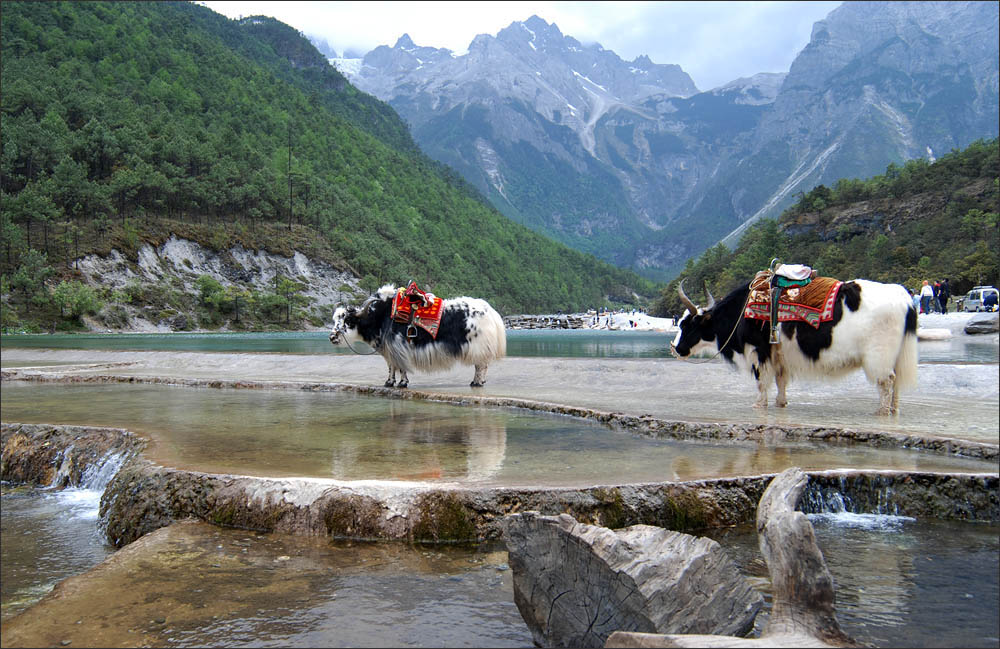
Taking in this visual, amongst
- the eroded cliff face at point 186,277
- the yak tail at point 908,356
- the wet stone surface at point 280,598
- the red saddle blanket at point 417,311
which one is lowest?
the wet stone surface at point 280,598

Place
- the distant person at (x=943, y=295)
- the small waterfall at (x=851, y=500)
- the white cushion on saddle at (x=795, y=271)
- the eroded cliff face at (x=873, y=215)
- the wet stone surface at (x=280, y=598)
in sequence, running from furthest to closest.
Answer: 1. the eroded cliff face at (x=873, y=215)
2. the distant person at (x=943, y=295)
3. the white cushion on saddle at (x=795, y=271)
4. the small waterfall at (x=851, y=500)
5. the wet stone surface at (x=280, y=598)

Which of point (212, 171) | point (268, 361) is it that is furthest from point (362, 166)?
point (268, 361)

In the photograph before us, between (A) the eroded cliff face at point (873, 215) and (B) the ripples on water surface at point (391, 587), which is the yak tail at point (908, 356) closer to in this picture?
(B) the ripples on water surface at point (391, 587)

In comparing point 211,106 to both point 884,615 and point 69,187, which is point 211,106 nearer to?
point 69,187

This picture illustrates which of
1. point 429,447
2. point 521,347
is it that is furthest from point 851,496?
point 521,347

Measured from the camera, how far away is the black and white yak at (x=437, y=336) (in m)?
13.5

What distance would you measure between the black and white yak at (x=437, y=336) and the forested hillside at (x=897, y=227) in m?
42.5

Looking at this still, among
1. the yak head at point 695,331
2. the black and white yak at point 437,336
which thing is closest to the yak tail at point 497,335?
the black and white yak at point 437,336

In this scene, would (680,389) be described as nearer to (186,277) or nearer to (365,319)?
(365,319)

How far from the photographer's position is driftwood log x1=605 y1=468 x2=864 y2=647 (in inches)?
115

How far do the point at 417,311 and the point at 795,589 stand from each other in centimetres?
1090

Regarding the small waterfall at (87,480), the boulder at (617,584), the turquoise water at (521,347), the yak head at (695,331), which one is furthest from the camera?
the turquoise water at (521,347)

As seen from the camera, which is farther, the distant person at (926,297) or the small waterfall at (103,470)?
the distant person at (926,297)

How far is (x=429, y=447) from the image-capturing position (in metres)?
7.55
